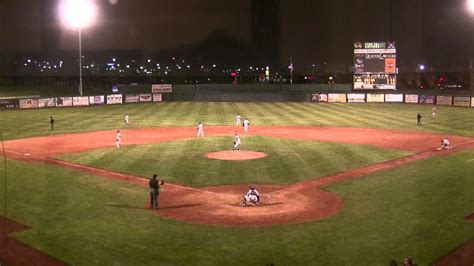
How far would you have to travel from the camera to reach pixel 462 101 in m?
65.7

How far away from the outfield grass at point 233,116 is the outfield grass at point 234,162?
13.3 meters

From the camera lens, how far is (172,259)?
1421 centimetres

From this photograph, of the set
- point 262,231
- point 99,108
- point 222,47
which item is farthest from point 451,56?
point 262,231

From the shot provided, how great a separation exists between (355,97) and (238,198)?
5735 centimetres

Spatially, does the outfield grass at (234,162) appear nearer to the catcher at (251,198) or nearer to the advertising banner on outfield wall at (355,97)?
the catcher at (251,198)

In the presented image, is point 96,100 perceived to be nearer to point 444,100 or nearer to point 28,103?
point 28,103

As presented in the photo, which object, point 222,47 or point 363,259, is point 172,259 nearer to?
point 363,259

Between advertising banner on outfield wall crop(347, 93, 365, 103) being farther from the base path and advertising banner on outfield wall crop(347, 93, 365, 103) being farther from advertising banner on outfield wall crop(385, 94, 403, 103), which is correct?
the base path

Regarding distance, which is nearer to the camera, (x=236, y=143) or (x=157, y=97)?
(x=236, y=143)

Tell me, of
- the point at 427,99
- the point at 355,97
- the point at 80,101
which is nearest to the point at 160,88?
the point at 80,101

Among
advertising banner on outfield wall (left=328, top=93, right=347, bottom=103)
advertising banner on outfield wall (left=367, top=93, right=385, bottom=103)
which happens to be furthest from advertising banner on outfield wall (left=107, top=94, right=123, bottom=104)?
advertising banner on outfield wall (left=367, top=93, right=385, bottom=103)

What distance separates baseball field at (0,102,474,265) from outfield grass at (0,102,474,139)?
11.7ft

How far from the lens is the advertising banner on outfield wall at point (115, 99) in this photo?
73.5 metres

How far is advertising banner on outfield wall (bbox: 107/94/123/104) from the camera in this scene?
7350 centimetres
